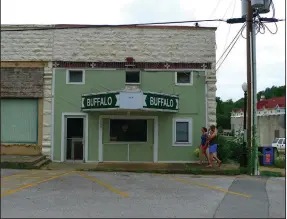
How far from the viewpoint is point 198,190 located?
11.0m

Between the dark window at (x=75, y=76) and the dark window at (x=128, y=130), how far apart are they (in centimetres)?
227

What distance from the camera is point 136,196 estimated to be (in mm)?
9797

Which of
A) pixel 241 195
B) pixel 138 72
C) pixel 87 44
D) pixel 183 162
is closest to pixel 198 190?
pixel 241 195

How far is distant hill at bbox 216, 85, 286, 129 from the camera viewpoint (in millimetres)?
69975

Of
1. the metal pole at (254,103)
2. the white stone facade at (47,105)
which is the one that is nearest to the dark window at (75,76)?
the white stone facade at (47,105)

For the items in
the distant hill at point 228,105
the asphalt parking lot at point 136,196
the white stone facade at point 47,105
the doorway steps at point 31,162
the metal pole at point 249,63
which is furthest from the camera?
the distant hill at point 228,105

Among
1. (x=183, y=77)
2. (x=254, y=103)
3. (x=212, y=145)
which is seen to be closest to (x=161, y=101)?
(x=183, y=77)

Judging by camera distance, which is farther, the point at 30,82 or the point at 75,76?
the point at 75,76

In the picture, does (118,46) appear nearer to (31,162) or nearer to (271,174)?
(31,162)

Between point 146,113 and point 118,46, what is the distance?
10.3ft

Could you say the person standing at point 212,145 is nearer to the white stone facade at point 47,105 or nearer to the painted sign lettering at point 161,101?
the painted sign lettering at point 161,101

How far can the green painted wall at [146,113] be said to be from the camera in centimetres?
1728

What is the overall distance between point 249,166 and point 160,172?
332cm

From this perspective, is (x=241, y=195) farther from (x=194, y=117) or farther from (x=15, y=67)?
(x=15, y=67)
